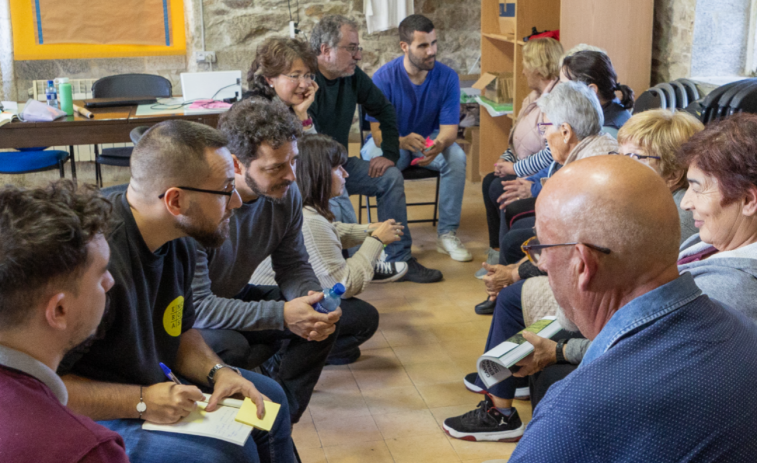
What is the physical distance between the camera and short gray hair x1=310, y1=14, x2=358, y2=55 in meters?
3.93

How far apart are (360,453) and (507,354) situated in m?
0.76

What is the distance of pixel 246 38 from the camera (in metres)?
6.31

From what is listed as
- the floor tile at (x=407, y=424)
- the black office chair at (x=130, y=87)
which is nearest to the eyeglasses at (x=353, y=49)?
the black office chair at (x=130, y=87)

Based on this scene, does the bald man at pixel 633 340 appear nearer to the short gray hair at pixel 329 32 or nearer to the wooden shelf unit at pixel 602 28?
the short gray hair at pixel 329 32

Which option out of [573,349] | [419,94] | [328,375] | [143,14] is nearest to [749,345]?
[573,349]

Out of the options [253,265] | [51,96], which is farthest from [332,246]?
[51,96]

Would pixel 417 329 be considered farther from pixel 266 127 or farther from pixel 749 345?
pixel 749 345

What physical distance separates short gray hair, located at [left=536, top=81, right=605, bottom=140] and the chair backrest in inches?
129

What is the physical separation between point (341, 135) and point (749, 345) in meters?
3.28

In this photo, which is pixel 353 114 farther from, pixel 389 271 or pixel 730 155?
pixel 730 155

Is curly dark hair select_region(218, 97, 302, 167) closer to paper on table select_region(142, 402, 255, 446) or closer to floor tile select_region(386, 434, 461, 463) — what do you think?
paper on table select_region(142, 402, 255, 446)

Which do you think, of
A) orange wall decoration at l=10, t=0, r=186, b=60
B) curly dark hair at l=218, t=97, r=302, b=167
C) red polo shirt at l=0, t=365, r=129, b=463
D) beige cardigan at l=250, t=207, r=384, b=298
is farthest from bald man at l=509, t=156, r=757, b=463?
orange wall decoration at l=10, t=0, r=186, b=60

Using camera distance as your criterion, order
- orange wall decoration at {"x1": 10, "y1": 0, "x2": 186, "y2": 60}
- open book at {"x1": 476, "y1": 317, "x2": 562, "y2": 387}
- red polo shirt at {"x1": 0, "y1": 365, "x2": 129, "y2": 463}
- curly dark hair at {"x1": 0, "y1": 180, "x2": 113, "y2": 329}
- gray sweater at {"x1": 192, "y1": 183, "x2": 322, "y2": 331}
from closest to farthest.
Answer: red polo shirt at {"x1": 0, "y1": 365, "x2": 129, "y2": 463}
curly dark hair at {"x1": 0, "y1": 180, "x2": 113, "y2": 329}
open book at {"x1": 476, "y1": 317, "x2": 562, "y2": 387}
gray sweater at {"x1": 192, "y1": 183, "x2": 322, "y2": 331}
orange wall decoration at {"x1": 10, "y1": 0, "x2": 186, "y2": 60}

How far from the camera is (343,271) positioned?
2805 millimetres
